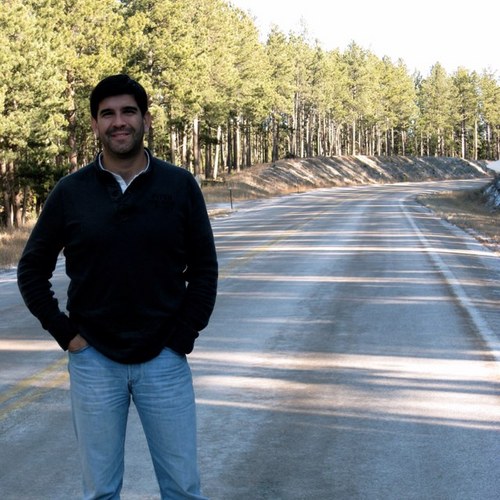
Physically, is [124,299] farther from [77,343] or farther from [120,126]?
[120,126]

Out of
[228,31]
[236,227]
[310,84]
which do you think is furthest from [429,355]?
[310,84]

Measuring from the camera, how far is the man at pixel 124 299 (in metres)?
3.23

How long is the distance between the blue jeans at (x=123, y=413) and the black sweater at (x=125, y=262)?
63mm

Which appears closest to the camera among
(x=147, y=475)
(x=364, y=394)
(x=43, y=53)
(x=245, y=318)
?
(x=147, y=475)

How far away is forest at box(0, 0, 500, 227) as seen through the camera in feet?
116

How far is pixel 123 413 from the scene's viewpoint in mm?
3295

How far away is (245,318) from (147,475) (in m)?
5.84

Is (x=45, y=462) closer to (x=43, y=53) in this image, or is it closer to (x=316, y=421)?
(x=316, y=421)

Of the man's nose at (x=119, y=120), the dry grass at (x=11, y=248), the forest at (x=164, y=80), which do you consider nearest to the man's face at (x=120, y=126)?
the man's nose at (x=119, y=120)

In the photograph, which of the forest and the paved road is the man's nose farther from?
the forest

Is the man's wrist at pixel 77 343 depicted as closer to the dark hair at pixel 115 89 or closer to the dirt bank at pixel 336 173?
the dark hair at pixel 115 89

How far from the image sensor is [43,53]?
3538cm

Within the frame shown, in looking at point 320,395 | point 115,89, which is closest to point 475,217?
point 320,395

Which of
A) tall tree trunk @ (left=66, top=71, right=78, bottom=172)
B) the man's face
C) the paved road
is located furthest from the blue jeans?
tall tree trunk @ (left=66, top=71, right=78, bottom=172)
